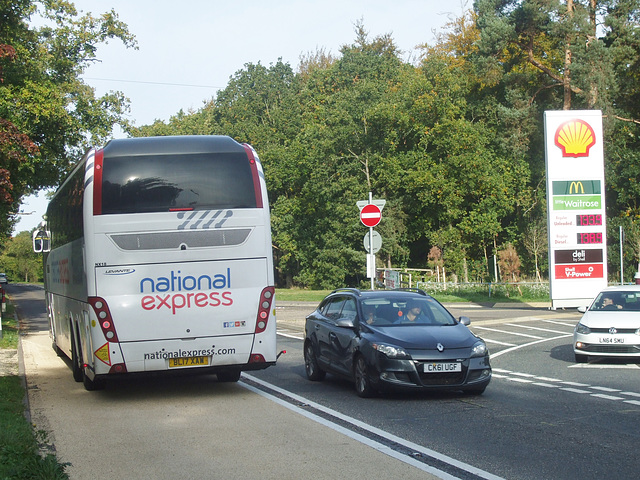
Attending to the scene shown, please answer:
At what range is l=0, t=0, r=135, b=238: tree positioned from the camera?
955 inches

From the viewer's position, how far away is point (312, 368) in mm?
13883

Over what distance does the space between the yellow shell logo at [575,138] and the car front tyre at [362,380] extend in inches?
836

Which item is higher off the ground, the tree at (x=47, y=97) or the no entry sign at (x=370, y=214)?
the tree at (x=47, y=97)

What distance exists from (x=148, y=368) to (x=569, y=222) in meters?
22.8

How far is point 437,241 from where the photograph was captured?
5356 centimetres

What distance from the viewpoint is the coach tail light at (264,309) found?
11.6 metres

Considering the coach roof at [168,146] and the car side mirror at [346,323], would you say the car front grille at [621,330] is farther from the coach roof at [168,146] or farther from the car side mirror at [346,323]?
the coach roof at [168,146]

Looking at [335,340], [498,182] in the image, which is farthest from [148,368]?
[498,182]

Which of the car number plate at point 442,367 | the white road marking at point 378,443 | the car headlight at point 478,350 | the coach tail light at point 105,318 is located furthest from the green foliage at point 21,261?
the car number plate at point 442,367

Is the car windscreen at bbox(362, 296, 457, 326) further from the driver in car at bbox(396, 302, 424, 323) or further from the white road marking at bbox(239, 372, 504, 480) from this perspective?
the white road marking at bbox(239, 372, 504, 480)

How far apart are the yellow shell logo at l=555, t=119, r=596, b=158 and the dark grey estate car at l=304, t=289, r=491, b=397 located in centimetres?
1924

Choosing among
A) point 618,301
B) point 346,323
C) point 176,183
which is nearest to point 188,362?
point 346,323

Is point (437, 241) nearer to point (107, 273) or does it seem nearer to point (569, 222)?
point (569, 222)

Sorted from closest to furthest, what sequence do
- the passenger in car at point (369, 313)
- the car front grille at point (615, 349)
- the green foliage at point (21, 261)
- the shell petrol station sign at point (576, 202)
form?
the passenger in car at point (369, 313) → the car front grille at point (615, 349) → the shell petrol station sign at point (576, 202) → the green foliage at point (21, 261)
